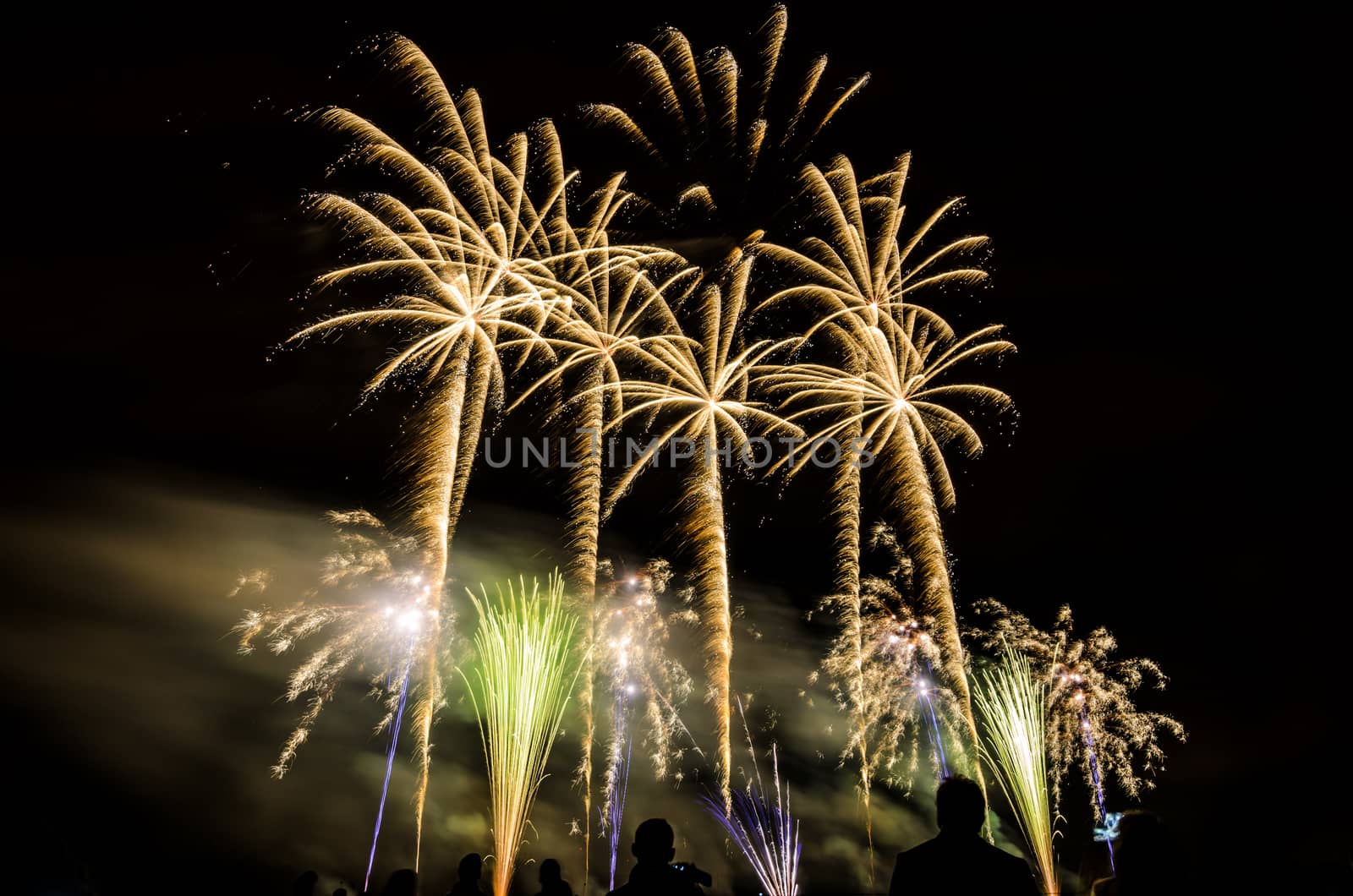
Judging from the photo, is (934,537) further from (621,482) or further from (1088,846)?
(1088,846)

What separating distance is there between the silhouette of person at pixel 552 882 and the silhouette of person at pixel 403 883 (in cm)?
132

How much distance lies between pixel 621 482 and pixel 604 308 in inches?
147

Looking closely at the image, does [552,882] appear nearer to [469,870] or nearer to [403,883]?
[469,870]

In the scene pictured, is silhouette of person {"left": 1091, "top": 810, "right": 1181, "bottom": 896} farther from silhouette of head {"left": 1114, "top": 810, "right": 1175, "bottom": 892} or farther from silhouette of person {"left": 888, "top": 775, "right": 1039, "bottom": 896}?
silhouette of person {"left": 888, "top": 775, "right": 1039, "bottom": 896}

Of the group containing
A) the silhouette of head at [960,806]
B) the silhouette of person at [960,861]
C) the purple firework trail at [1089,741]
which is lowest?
the silhouette of person at [960,861]

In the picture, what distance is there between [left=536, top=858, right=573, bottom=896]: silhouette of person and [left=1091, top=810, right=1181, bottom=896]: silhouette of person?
4741 mm

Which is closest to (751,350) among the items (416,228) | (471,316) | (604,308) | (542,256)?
(604,308)

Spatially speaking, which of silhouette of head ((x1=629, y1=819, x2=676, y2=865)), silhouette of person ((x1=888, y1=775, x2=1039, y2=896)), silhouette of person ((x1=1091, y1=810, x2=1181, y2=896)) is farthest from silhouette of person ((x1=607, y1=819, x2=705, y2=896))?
silhouette of person ((x1=1091, y1=810, x2=1181, y2=896))

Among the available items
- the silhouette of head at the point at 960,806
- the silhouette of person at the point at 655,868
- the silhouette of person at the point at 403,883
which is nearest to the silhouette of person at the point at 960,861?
the silhouette of head at the point at 960,806

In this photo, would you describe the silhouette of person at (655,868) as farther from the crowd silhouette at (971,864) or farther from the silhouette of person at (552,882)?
the silhouette of person at (552,882)

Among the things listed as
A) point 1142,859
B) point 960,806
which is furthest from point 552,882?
point 1142,859

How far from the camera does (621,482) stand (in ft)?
56.1

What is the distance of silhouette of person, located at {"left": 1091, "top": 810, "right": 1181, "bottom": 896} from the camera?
3.72 meters

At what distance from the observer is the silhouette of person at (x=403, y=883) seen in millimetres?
6031
